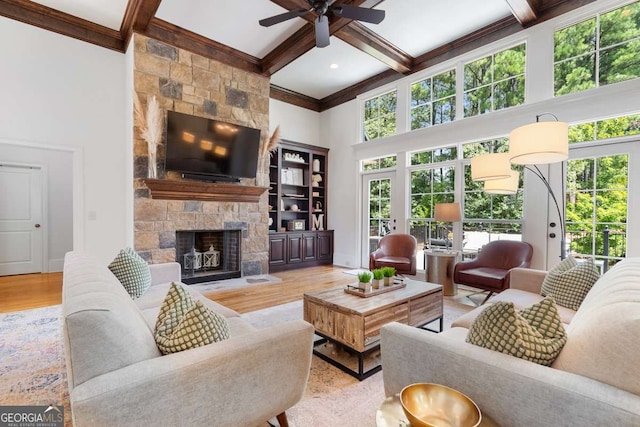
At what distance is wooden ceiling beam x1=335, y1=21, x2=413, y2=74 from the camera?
405 cm

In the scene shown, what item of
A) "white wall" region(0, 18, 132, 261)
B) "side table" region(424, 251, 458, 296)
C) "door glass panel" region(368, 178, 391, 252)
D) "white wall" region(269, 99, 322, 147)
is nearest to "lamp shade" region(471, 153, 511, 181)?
"side table" region(424, 251, 458, 296)

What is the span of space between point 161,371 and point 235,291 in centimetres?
335

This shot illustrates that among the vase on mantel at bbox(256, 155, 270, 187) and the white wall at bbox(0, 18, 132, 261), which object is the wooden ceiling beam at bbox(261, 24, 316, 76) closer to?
the vase on mantel at bbox(256, 155, 270, 187)

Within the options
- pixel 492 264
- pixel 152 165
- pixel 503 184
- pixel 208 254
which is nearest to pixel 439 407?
pixel 503 184

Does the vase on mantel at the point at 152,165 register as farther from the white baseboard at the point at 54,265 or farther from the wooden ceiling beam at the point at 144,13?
the white baseboard at the point at 54,265

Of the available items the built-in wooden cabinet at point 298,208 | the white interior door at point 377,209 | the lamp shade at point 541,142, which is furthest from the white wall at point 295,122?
the lamp shade at point 541,142

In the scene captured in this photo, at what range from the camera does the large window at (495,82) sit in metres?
4.12

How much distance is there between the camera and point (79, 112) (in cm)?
414

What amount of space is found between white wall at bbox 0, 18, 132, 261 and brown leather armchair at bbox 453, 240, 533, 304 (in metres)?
4.78

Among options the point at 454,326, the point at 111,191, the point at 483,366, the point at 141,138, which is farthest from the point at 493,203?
the point at 111,191

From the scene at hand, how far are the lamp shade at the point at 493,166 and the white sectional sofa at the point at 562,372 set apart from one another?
180 centimetres

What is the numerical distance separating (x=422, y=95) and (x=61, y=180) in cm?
676

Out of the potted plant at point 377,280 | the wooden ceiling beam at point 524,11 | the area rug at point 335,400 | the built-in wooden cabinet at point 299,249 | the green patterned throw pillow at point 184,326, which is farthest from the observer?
the built-in wooden cabinet at point 299,249

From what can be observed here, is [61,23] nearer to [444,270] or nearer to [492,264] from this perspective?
[444,270]
